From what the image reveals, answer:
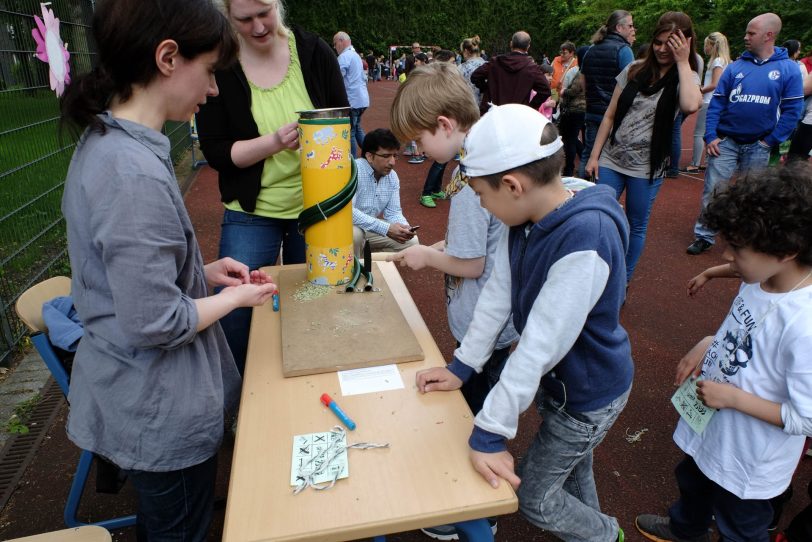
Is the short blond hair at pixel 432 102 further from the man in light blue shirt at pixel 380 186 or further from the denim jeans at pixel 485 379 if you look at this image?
the man in light blue shirt at pixel 380 186

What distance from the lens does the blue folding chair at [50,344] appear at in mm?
1631

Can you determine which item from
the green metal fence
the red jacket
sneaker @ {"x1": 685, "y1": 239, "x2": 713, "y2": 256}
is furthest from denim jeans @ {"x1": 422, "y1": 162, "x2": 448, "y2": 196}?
the green metal fence

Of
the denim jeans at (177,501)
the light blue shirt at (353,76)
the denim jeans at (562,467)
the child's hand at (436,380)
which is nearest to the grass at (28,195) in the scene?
the denim jeans at (177,501)

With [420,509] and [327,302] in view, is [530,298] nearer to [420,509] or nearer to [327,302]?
[420,509]

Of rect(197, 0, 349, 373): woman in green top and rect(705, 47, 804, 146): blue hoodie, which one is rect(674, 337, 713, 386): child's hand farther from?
rect(705, 47, 804, 146): blue hoodie

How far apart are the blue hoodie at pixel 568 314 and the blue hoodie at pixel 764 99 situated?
13.5ft

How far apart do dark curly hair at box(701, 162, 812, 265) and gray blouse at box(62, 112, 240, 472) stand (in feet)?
4.50

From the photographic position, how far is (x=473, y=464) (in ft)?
3.84

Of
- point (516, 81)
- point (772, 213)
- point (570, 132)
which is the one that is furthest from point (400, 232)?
point (570, 132)

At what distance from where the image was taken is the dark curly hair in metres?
1.39

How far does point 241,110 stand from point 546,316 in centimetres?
134

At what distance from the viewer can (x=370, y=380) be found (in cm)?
146

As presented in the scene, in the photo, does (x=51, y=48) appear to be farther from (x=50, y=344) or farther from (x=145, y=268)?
(x=145, y=268)

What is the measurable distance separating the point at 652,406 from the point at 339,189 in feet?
6.83
